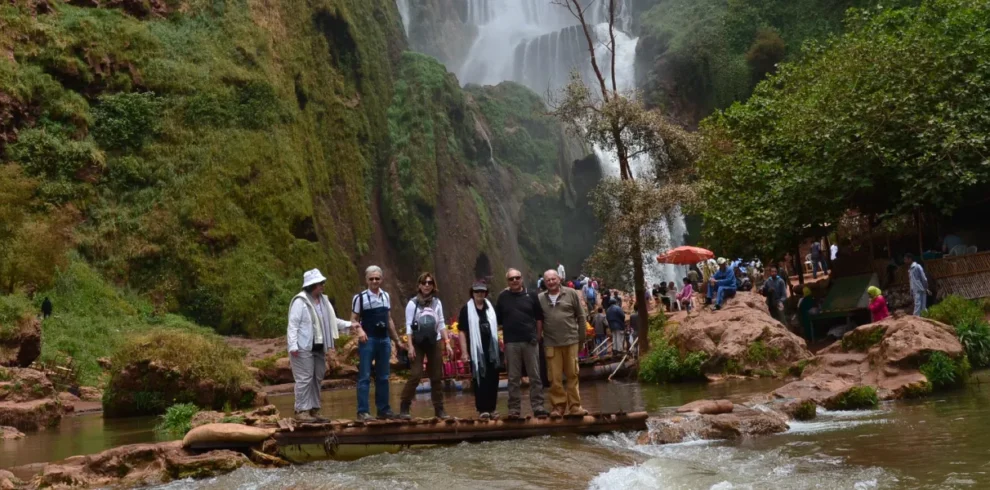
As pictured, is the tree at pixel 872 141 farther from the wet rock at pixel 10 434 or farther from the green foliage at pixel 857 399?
the wet rock at pixel 10 434

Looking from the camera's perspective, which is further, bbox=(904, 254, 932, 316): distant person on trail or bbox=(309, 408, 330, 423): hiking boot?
bbox=(904, 254, 932, 316): distant person on trail

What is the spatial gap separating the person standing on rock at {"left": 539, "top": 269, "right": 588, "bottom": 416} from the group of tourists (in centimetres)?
1

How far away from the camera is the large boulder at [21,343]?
17.9 metres

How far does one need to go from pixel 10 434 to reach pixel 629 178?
13546mm

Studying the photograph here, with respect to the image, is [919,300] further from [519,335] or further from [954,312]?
[519,335]

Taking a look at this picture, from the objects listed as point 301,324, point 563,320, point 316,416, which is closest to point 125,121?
point 301,324

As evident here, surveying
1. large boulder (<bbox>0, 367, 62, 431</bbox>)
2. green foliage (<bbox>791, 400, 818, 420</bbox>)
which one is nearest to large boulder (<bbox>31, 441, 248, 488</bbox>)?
large boulder (<bbox>0, 367, 62, 431</bbox>)

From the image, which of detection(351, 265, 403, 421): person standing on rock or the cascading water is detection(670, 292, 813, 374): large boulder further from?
the cascading water

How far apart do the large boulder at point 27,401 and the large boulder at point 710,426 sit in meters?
10.0

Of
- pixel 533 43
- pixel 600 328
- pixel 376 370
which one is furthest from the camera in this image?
pixel 533 43

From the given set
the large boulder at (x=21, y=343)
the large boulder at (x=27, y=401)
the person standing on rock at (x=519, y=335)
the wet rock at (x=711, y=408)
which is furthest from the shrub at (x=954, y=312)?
the large boulder at (x=21, y=343)

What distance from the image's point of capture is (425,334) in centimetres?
1054

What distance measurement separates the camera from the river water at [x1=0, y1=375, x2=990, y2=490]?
25.5 feet

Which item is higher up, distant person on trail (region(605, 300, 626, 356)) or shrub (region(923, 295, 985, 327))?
distant person on trail (region(605, 300, 626, 356))
